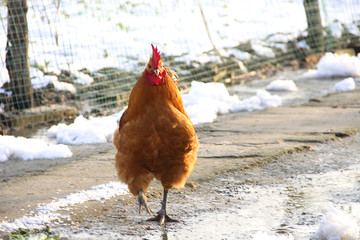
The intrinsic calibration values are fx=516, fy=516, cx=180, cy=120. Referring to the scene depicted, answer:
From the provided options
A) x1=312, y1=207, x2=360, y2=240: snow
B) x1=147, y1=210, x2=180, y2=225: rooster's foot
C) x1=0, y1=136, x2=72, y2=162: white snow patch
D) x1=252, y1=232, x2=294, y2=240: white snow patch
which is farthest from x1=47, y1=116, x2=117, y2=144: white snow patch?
x1=312, y1=207, x2=360, y2=240: snow

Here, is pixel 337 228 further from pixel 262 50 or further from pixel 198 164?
pixel 262 50

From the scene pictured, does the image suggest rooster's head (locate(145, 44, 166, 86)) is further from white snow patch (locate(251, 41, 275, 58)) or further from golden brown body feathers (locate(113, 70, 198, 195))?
white snow patch (locate(251, 41, 275, 58))

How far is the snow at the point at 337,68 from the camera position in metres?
8.78

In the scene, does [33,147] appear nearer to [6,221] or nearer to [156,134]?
[6,221]

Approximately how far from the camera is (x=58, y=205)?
3557 mm

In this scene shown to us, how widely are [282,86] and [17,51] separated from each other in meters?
4.02

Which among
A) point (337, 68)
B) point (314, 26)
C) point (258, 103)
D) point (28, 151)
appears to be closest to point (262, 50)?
point (314, 26)

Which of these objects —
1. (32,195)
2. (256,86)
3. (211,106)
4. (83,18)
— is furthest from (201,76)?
(32,195)

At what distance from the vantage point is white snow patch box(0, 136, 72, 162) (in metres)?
4.89

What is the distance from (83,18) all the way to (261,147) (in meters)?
5.86

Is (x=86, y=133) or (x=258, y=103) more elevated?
(x=86, y=133)

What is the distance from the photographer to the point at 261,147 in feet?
16.2

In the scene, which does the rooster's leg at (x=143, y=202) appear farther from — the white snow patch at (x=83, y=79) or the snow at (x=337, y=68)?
the snow at (x=337, y=68)

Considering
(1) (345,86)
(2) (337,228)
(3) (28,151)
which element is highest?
(3) (28,151)
